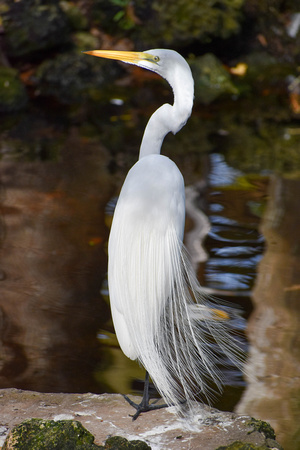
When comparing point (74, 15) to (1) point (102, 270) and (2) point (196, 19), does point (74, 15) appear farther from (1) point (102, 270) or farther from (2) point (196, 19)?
(1) point (102, 270)

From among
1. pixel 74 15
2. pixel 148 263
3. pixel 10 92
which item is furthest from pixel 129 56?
pixel 74 15

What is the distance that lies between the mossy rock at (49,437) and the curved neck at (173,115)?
3.44ft

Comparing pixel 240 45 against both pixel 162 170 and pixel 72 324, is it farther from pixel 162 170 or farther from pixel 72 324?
pixel 162 170

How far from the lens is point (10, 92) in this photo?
23.4ft

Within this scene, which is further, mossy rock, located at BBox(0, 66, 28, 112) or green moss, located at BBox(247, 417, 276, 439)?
mossy rock, located at BBox(0, 66, 28, 112)

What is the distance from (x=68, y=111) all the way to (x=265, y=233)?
3.87 m

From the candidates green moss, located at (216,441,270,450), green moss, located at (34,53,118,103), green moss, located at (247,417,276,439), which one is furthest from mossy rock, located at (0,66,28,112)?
green moss, located at (216,441,270,450)

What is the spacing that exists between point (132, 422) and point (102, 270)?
1737mm

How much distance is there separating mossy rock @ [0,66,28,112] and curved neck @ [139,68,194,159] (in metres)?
5.09

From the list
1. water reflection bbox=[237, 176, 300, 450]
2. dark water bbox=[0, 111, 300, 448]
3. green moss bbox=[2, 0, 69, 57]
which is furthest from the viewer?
green moss bbox=[2, 0, 69, 57]

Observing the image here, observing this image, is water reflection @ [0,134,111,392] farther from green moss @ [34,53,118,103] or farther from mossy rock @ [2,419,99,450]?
green moss @ [34,53,118,103]

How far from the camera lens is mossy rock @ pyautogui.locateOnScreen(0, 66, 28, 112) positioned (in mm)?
7059

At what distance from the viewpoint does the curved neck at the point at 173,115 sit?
7.36ft

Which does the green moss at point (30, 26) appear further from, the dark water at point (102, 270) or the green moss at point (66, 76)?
the dark water at point (102, 270)
